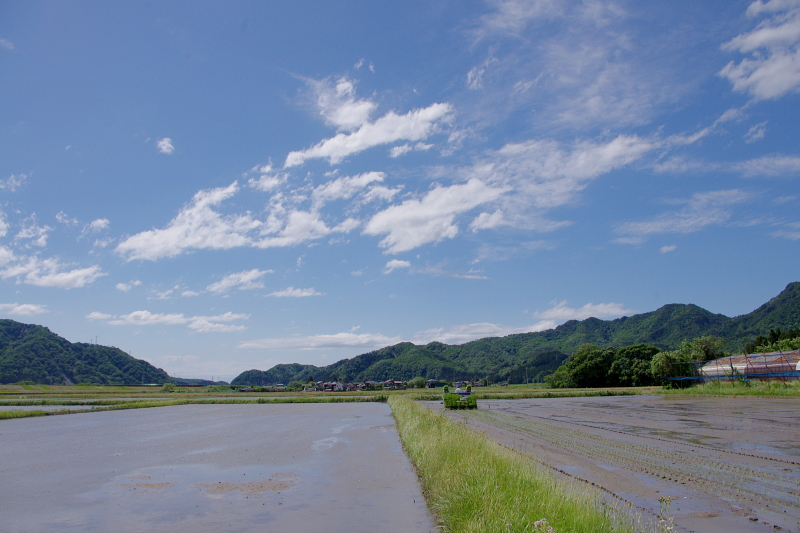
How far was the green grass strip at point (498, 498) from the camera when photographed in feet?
20.9

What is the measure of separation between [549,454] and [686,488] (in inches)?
209

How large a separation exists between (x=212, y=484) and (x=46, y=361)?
20436cm

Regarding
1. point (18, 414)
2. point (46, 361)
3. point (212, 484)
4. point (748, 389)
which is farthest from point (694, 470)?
point (46, 361)

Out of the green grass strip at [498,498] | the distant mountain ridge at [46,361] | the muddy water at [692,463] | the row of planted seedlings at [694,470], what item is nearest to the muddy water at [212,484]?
the green grass strip at [498,498]

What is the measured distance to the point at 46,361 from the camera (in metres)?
174

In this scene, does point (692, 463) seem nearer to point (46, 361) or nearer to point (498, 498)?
point (498, 498)

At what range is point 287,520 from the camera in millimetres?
9453

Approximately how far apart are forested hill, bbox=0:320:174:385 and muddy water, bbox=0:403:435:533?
6894 inches

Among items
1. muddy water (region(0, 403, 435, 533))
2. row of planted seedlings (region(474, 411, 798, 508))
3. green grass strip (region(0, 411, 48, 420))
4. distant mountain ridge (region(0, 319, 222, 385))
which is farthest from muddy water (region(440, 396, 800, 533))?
distant mountain ridge (region(0, 319, 222, 385))

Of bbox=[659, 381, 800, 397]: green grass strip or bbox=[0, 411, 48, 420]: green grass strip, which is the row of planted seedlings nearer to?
bbox=[659, 381, 800, 397]: green grass strip

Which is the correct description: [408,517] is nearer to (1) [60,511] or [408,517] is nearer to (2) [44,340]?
(1) [60,511]

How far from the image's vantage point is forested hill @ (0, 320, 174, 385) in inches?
6412

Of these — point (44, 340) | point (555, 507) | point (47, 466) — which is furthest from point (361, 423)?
point (44, 340)

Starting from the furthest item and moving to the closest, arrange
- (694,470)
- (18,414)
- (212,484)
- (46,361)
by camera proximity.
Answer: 1. (46,361)
2. (18,414)
3. (212,484)
4. (694,470)
